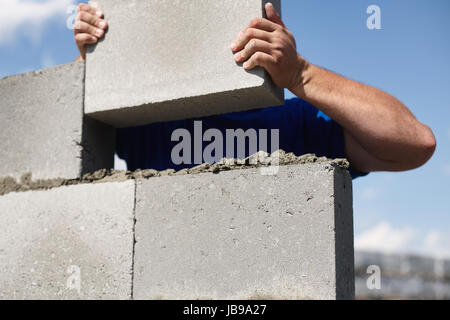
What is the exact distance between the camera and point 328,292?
182cm

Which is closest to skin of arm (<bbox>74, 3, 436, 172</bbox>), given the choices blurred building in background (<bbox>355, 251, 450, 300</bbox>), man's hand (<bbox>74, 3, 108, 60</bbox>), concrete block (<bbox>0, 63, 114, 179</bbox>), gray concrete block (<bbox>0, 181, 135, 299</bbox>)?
man's hand (<bbox>74, 3, 108, 60</bbox>)

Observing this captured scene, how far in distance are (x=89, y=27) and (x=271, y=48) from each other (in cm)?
104

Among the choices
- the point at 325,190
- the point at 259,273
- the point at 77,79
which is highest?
the point at 77,79

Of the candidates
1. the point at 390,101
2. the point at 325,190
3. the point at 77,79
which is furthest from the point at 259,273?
the point at 77,79

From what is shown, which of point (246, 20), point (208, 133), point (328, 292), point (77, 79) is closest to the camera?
point (328, 292)

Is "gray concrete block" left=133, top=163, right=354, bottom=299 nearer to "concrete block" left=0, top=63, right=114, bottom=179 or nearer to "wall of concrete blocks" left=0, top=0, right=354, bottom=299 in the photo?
"wall of concrete blocks" left=0, top=0, right=354, bottom=299

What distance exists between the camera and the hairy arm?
215 centimetres

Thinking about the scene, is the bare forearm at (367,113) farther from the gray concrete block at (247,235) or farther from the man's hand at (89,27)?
the man's hand at (89,27)

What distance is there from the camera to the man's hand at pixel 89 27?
254cm

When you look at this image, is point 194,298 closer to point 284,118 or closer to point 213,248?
point 213,248

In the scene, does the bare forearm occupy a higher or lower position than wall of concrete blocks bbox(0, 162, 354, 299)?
higher

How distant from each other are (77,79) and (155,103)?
521mm

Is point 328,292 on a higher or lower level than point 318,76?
lower

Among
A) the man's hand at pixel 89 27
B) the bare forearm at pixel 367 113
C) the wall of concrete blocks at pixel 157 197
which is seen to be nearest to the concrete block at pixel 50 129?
the wall of concrete blocks at pixel 157 197
